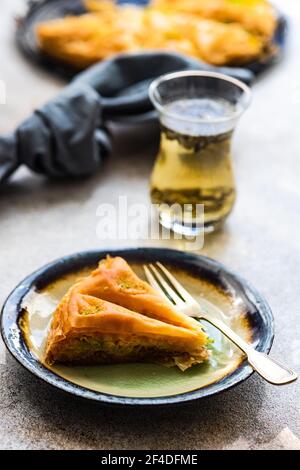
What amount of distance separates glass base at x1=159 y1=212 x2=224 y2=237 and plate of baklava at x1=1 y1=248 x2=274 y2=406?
0.22 meters

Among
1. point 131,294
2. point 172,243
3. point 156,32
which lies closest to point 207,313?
point 131,294

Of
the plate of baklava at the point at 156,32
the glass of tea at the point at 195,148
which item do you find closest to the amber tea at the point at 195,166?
the glass of tea at the point at 195,148

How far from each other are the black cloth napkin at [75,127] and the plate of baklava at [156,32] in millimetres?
157

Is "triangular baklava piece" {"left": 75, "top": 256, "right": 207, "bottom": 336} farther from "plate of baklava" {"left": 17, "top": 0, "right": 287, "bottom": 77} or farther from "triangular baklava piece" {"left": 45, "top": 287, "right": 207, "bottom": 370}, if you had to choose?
"plate of baklava" {"left": 17, "top": 0, "right": 287, "bottom": 77}

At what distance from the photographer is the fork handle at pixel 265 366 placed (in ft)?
2.28

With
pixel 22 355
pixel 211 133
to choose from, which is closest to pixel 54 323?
pixel 22 355

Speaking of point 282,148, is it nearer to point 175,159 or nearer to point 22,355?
point 175,159

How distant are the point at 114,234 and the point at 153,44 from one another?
494 millimetres

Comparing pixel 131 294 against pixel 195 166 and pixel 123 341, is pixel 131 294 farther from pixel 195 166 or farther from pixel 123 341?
pixel 195 166

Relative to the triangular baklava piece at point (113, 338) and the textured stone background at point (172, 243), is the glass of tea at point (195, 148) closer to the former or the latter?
the textured stone background at point (172, 243)

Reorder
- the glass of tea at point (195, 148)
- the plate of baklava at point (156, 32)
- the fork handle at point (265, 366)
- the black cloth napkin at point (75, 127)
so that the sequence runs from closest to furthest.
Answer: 1. the fork handle at point (265, 366)
2. the glass of tea at point (195, 148)
3. the black cloth napkin at point (75, 127)
4. the plate of baklava at point (156, 32)

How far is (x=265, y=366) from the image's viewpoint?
71 cm

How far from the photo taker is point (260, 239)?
3.38 feet

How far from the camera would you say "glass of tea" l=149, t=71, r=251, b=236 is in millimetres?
965
